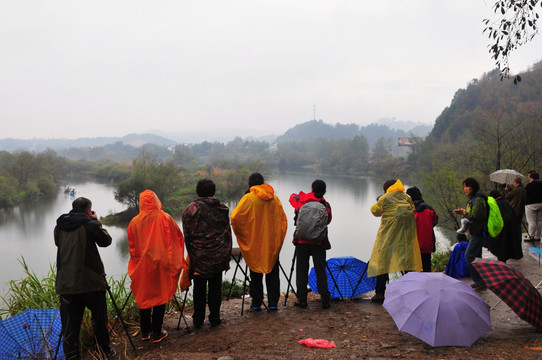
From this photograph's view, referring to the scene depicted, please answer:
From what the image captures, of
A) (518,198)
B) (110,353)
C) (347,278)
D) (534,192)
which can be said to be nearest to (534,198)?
(534,192)

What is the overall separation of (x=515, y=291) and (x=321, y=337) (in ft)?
4.63

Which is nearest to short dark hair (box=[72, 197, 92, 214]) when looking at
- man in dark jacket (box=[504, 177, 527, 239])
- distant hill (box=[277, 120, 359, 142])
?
man in dark jacket (box=[504, 177, 527, 239])

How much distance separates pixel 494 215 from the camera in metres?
3.83

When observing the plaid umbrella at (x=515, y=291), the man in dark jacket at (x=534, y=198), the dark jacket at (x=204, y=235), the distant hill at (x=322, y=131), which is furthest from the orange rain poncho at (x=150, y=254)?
the distant hill at (x=322, y=131)

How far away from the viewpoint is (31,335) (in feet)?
8.86

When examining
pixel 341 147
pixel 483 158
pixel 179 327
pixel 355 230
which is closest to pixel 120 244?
pixel 355 230

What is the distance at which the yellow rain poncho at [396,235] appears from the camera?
3.60 m

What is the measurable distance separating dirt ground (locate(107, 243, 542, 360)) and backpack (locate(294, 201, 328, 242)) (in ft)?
2.33

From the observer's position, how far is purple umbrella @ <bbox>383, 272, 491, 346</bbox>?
8.16ft

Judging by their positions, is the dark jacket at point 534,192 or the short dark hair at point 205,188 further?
the dark jacket at point 534,192

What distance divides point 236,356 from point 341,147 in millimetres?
73983

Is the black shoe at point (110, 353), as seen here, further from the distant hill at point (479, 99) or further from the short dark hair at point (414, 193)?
the distant hill at point (479, 99)

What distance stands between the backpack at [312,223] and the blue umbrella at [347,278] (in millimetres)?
583

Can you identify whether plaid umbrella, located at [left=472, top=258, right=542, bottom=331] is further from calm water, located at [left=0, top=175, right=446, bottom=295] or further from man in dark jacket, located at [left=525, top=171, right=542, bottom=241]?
calm water, located at [left=0, top=175, right=446, bottom=295]
